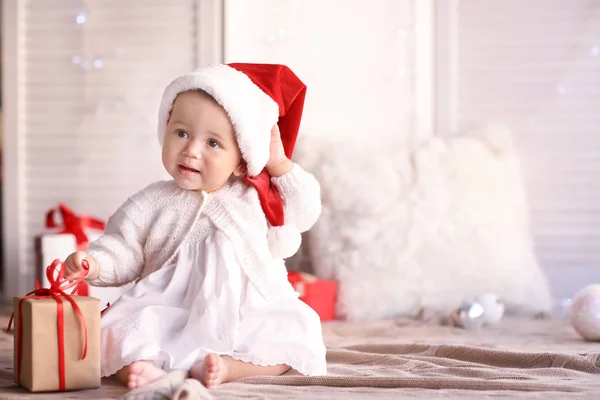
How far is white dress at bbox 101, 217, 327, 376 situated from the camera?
137cm

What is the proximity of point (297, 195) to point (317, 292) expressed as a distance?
2.54ft

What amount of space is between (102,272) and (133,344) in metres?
0.19

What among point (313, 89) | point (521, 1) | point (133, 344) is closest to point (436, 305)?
point (313, 89)

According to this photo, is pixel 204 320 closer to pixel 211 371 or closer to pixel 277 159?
pixel 211 371

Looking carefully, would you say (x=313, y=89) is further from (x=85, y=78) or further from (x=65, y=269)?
(x=65, y=269)

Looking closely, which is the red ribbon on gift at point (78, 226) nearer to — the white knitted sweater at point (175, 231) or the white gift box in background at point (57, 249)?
the white gift box in background at point (57, 249)

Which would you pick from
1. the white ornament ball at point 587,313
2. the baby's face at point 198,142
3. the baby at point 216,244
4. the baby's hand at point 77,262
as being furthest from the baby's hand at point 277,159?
the white ornament ball at point 587,313

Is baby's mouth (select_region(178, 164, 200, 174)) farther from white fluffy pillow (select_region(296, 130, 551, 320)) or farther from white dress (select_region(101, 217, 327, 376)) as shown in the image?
white fluffy pillow (select_region(296, 130, 551, 320))

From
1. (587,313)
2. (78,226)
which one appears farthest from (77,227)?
(587,313)

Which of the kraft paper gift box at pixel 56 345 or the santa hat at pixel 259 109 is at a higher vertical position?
the santa hat at pixel 259 109

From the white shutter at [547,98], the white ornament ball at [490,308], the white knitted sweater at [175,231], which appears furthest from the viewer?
the white shutter at [547,98]

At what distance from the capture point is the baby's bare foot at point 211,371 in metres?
1.30

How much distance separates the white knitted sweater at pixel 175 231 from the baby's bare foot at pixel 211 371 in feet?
0.63

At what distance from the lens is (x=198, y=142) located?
1.45 meters
